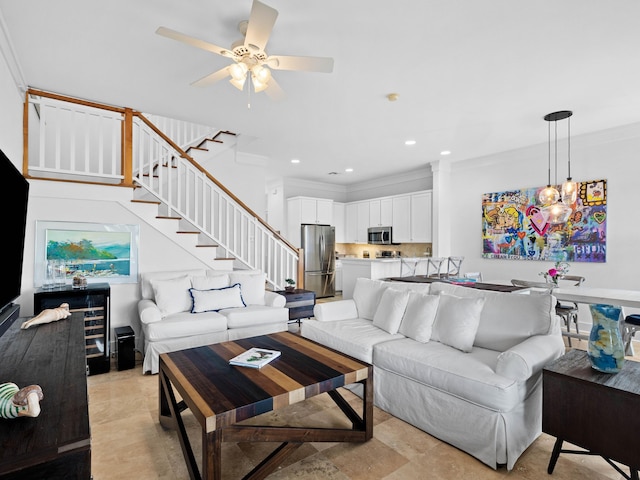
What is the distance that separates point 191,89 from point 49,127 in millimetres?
3154

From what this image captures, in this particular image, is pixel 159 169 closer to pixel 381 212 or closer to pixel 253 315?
pixel 253 315

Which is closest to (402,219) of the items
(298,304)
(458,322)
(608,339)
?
(298,304)

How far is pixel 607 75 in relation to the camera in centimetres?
308

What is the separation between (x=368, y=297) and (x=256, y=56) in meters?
2.33

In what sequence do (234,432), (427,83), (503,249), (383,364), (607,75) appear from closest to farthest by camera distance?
(234,432) < (383,364) < (607,75) < (427,83) < (503,249)

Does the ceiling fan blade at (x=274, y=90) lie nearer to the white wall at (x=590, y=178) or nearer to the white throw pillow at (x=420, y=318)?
the white throw pillow at (x=420, y=318)

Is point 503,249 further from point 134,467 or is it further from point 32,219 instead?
point 32,219

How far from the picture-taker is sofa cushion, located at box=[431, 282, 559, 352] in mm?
2371

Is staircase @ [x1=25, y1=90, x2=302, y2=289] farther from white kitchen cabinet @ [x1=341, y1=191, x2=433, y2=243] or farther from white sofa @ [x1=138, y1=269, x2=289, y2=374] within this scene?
white kitchen cabinet @ [x1=341, y1=191, x2=433, y2=243]

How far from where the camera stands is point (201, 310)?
3676 millimetres

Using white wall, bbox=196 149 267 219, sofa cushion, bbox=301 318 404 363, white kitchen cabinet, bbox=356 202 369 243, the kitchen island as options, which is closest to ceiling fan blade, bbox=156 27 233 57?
sofa cushion, bbox=301 318 404 363

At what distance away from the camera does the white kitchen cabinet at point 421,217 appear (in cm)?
648

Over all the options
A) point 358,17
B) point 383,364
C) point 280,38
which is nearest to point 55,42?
point 280,38

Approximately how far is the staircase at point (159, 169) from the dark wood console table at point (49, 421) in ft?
9.17
